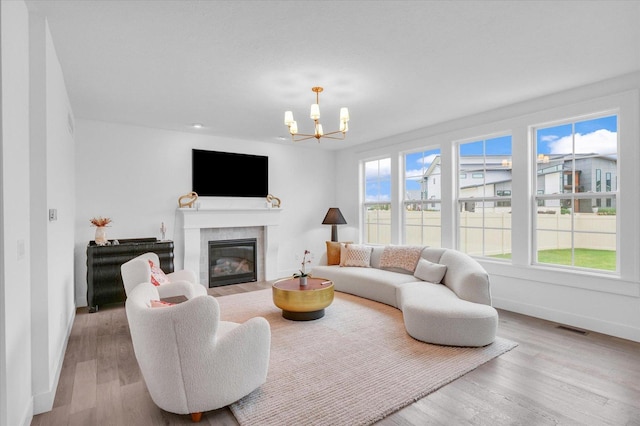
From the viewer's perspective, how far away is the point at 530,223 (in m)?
4.25

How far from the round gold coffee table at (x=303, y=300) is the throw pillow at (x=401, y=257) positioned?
1404 mm

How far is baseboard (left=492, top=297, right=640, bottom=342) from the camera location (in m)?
3.42

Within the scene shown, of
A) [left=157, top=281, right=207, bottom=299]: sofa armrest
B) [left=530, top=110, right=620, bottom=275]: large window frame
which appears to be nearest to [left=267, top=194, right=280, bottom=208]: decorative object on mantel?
[left=157, top=281, right=207, bottom=299]: sofa armrest

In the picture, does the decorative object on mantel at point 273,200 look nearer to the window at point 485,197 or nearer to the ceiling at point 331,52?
the ceiling at point 331,52

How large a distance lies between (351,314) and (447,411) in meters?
2.02

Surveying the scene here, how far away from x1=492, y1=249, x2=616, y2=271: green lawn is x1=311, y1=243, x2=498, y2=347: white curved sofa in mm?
975

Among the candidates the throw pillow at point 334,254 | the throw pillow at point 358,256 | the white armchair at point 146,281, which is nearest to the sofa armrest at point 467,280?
the throw pillow at point 358,256

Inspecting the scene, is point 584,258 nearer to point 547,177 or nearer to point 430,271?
point 547,177

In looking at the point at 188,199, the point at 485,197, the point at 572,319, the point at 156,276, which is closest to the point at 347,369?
the point at 156,276

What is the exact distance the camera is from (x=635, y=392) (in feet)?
7.92

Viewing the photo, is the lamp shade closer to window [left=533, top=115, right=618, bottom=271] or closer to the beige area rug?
the beige area rug

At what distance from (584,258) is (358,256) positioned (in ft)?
9.54

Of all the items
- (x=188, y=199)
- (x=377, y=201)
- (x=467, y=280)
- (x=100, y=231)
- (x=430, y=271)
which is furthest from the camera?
(x=377, y=201)

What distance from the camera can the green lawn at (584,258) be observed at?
12.1 feet
